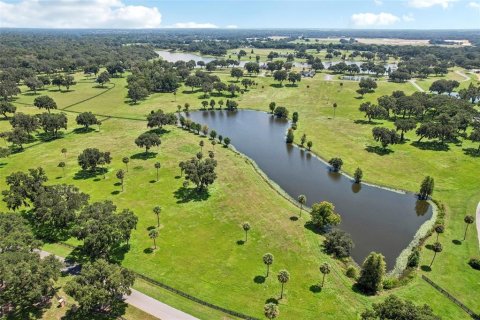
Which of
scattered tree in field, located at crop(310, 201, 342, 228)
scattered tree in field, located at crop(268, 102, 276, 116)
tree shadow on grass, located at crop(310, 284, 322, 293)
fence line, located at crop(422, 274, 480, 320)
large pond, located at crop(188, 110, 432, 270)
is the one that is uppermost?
scattered tree in field, located at crop(268, 102, 276, 116)

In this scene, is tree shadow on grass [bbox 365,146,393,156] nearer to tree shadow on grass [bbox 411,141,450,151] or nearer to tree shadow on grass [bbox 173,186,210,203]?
tree shadow on grass [bbox 411,141,450,151]

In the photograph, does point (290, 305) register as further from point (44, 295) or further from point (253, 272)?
point (44, 295)

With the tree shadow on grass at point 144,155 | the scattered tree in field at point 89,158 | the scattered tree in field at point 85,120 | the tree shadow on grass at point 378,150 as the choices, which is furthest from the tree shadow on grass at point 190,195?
the scattered tree in field at point 85,120

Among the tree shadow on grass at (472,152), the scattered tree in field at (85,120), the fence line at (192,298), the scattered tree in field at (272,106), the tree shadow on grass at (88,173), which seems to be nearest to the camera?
the fence line at (192,298)

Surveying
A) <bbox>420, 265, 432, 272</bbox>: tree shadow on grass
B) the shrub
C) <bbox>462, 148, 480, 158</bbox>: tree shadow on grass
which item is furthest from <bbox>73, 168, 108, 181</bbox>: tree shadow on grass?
<bbox>462, 148, 480, 158</bbox>: tree shadow on grass

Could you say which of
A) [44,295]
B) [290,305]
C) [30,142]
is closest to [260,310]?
[290,305]

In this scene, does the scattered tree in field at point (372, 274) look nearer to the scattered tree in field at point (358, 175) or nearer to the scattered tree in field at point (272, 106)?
the scattered tree in field at point (358, 175)

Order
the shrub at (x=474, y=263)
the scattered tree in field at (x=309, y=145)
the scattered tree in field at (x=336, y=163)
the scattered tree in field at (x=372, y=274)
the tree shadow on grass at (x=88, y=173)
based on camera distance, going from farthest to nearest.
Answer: the scattered tree in field at (x=309, y=145) < the scattered tree in field at (x=336, y=163) < the tree shadow on grass at (x=88, y=173) < the shrub at (x=474, y=263) < the scattered tree in field at (x=372, y=274)
